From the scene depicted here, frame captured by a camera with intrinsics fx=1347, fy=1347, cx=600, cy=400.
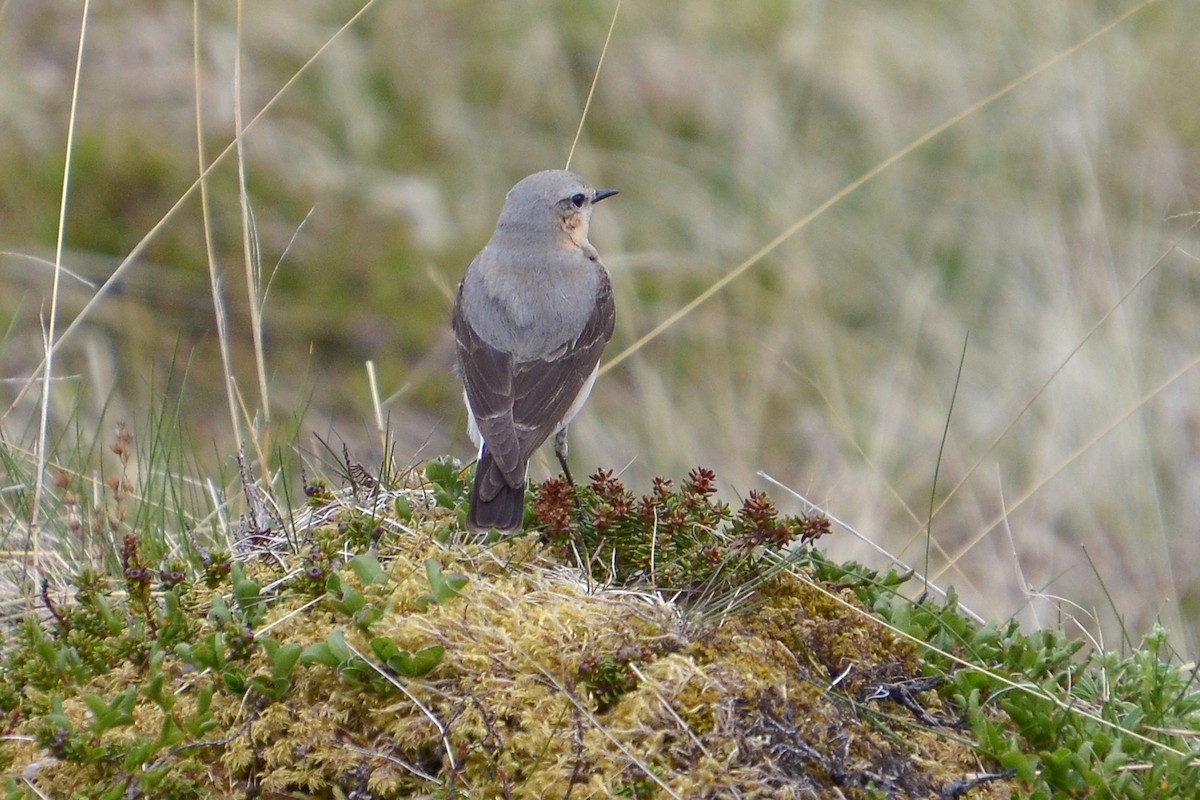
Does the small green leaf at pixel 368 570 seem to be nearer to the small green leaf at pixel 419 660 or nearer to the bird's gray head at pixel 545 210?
the small green leaf at pixel 419 660

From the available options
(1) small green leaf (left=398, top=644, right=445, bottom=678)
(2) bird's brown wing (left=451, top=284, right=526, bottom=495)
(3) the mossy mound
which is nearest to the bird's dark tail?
(3) the mossy mound

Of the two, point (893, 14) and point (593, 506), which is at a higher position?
point (893, 14)

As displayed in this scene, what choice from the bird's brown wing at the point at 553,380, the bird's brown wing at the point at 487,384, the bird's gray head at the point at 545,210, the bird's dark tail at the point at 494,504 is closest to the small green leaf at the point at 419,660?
the bird's dark tail at the point at 494,504

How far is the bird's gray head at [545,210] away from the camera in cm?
630

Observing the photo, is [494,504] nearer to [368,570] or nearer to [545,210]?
[368,570]

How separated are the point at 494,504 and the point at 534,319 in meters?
1.82

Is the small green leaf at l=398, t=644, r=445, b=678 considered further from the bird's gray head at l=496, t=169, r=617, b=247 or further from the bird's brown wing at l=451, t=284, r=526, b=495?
the bird's gray head at l=496, t=169, r=617, b=247

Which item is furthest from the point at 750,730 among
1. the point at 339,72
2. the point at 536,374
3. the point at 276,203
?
the point at 339,72

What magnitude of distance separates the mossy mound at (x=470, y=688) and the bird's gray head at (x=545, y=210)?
8.62ft

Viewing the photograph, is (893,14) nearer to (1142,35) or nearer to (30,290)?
(1142,35)

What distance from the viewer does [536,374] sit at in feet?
18.2

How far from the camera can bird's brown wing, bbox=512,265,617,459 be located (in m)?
5.29

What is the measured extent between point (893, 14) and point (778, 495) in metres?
4.57

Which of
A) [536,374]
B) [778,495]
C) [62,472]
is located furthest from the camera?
[778,495]
